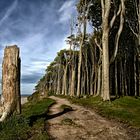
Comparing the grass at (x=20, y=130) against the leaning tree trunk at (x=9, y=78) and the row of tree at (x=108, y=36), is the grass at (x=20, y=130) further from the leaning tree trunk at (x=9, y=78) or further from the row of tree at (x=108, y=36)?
the row of tree at (x=108, y=36)

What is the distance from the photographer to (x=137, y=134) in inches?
606

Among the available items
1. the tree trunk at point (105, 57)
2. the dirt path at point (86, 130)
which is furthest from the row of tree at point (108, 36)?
the dirt path at point (86, 130)

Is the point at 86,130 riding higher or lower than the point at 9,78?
lower

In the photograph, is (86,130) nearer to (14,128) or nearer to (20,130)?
(20,130)

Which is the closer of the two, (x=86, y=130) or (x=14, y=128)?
(x=14, y=128)

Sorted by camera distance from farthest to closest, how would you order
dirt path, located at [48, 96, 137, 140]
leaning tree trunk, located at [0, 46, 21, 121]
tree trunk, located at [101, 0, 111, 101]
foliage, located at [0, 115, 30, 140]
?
tree trunk, located at [101, 0, 111, 101] → leaning tree trunk, located at [0, 46, 21, 121] → dirt path, located at [48, 96, 137, 140] → foliage, located at [0, 115, 30, 140]

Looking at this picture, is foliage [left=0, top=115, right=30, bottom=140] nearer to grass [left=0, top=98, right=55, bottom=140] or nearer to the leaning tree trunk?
grass [left=0, top=98, right=55, bottom=140]

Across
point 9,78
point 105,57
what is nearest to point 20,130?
point 9,78

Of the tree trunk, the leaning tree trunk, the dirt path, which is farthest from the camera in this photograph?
the tree trunk

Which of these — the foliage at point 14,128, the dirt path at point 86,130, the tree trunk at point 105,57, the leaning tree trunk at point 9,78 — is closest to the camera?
the foliage at point 14,128

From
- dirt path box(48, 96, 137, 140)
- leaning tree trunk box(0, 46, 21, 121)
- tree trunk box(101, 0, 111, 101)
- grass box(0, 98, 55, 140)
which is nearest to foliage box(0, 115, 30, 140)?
grass box(0, 98, 55, 140)

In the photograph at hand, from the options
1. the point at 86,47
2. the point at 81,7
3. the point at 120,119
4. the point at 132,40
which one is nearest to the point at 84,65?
the point at 86,47

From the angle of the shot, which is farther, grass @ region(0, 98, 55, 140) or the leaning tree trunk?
the leaning tree trunk

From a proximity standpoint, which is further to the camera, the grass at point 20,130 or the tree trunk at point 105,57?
the tree trunk at point 105,57
